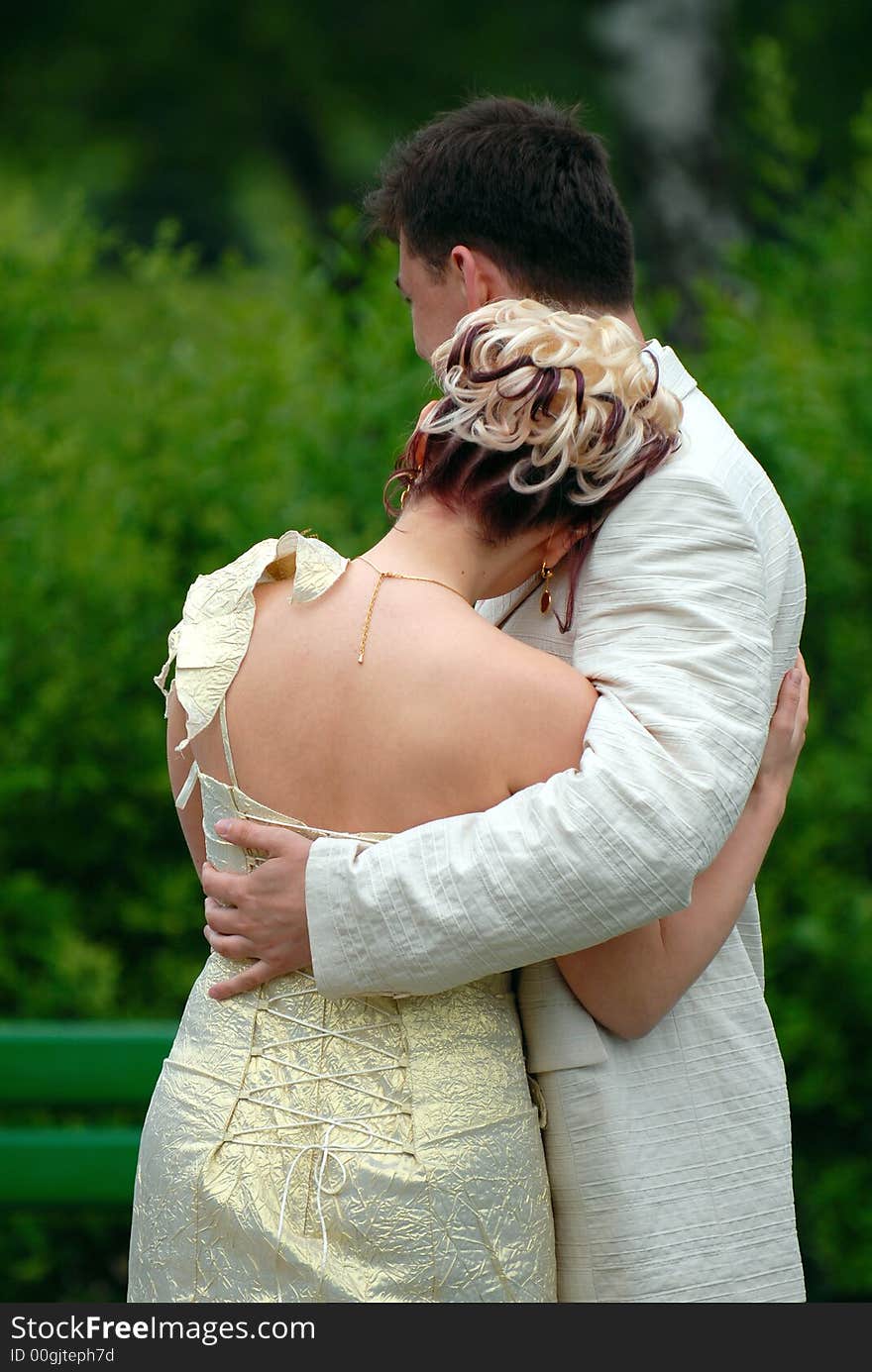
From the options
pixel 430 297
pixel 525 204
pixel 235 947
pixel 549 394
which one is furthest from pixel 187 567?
pixel 549 394

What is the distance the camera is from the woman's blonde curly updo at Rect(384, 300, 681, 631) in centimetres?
206

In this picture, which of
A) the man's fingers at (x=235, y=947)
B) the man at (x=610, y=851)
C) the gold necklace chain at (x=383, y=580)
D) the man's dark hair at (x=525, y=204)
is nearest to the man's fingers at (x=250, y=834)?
the man at (x=610, y=851)

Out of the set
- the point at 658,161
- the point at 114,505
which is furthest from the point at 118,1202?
the point at 658,161

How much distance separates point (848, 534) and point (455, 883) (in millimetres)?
2932

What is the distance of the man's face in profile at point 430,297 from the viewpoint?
2.51 metres

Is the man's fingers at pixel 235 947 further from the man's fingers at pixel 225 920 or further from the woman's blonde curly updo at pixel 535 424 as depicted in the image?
the woman's blonde curly updo at pixel 535 424

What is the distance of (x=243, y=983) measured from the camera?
2.14 m

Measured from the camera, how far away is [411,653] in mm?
2004

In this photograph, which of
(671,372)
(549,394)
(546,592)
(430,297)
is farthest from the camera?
(430,297)

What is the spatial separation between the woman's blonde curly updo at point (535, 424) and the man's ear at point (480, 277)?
0.96ft

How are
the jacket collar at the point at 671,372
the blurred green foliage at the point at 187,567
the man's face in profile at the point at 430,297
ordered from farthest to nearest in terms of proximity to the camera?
1. the blurred green foliage at the point at 187,567
2. the man's face in profile at the point at 430,297
3. the jacket collar at the point at 671,372

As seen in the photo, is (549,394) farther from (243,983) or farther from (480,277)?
(243,983)

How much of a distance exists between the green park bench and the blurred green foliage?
297mm

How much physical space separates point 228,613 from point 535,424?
0.48 metres
